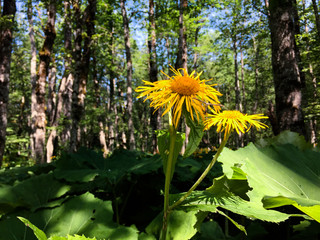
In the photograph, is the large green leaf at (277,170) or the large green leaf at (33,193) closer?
the large green leaf at (277,170)

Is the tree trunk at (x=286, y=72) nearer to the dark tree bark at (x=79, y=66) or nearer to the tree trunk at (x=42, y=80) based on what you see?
the dark tree bark at (x=79, y=66)

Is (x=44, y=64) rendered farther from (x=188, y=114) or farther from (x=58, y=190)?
(x=188, y=114)

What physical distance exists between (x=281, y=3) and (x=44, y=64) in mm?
6948

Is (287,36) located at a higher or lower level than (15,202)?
higher

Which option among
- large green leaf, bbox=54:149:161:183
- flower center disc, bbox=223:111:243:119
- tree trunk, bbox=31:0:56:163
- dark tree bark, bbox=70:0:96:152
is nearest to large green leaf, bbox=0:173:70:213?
large green leaf, bbox=54:149:161:183

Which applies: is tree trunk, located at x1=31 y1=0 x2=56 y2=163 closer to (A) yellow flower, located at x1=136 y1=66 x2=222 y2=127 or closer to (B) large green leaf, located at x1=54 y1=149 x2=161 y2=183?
(B) large green leaf, located at x1=54 y1=149 x2=161 y2=183

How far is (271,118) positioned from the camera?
2900 millimetres

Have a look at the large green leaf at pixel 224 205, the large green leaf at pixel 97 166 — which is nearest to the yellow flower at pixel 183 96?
the large green leaf at pixel 224 205

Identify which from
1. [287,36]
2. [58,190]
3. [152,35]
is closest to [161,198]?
[58,190]

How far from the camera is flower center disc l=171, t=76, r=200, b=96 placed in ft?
2.62

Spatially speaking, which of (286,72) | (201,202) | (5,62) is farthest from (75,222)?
(5,62)

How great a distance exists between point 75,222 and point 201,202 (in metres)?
0.96

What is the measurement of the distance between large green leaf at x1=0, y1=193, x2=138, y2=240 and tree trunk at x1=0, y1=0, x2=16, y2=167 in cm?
509

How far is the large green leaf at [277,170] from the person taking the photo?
1076mm
